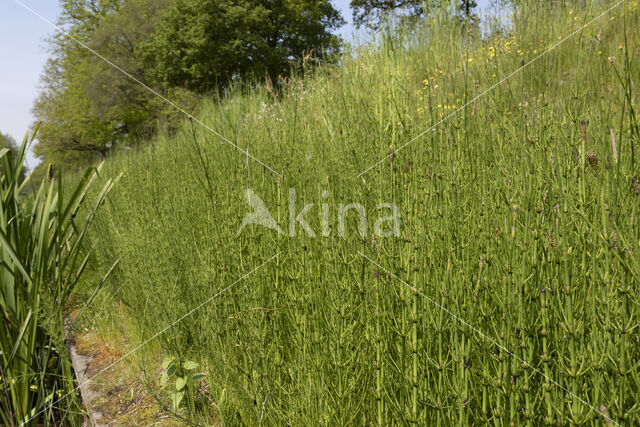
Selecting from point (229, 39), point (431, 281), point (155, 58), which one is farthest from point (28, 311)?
point (155, 58)

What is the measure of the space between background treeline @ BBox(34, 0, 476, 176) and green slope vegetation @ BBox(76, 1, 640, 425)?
908cm

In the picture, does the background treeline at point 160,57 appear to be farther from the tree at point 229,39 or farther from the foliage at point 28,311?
the foliage at point 28,311

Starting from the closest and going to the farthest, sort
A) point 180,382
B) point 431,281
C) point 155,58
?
point 431,281, point 180,382, point 155,58

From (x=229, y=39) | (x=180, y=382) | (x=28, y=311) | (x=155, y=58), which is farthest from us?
(x=155, y=58)

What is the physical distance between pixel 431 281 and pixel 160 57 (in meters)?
16.9

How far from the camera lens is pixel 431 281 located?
1457 mm

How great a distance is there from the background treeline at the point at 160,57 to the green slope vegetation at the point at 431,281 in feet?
29.8

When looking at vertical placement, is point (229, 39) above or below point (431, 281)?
above

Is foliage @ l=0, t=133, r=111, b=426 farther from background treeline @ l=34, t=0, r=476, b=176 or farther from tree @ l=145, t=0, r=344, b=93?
tree @ l=145, t=0, r=344, b=93

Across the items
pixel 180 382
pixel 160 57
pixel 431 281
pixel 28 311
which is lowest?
pixel 180 382

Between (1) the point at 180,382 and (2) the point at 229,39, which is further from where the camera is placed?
(2) the point at 229,39

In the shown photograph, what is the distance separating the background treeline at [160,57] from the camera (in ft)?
47.7

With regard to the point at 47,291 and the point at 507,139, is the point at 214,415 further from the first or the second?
the point at 507,139

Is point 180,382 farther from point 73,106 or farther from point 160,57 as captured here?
point 73,106
